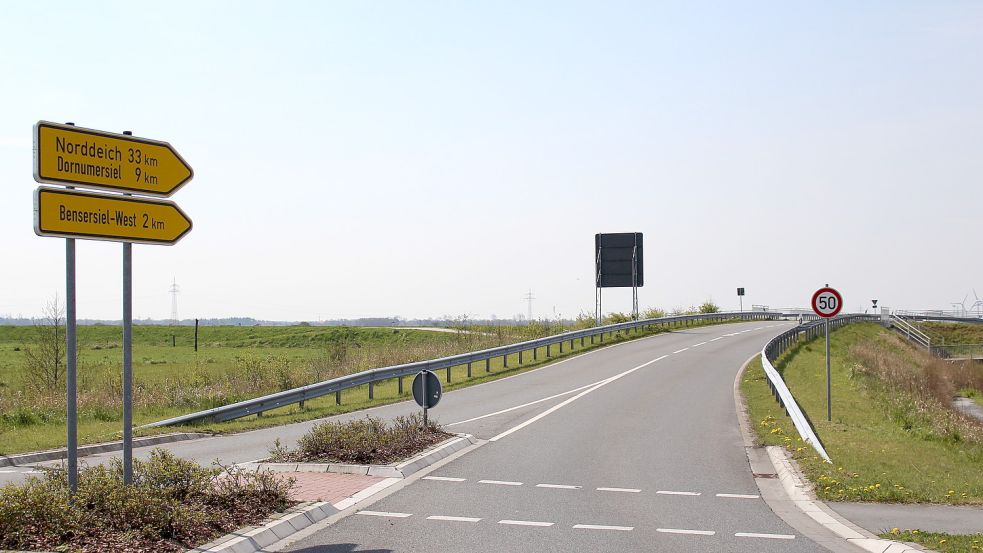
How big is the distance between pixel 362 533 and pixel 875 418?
562 inches

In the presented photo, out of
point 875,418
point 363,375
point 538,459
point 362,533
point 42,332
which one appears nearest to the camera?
point 362,533

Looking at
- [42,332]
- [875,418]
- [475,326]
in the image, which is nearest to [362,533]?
[875,418]

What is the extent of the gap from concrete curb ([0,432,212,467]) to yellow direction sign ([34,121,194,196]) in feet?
25.0

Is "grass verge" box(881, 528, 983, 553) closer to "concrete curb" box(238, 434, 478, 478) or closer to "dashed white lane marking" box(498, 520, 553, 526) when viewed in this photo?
"dashed white lane marking" box(498, 520, 553, 526)

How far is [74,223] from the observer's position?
26.0 ft

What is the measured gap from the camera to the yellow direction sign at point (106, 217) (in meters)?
7.74

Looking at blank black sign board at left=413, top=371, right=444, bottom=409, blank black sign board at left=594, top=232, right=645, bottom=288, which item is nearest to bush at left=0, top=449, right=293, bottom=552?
blank black sign board at left=413, top=371, right=444, bottom=409

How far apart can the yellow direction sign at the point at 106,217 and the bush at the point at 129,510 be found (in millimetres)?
2237

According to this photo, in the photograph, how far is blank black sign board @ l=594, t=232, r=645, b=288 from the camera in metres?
47.2

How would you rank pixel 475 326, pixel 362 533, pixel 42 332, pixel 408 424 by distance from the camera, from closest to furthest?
pixel 362 533
pixel 408 424
pixel 42 332
pixel 475 326

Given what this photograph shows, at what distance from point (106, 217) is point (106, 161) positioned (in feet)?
1.73

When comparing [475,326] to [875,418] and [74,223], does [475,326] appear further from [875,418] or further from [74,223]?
[74,223]

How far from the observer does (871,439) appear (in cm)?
1475

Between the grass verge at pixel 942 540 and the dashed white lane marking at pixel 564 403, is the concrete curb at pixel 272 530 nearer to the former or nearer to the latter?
the grass verge at pixel 942 540
